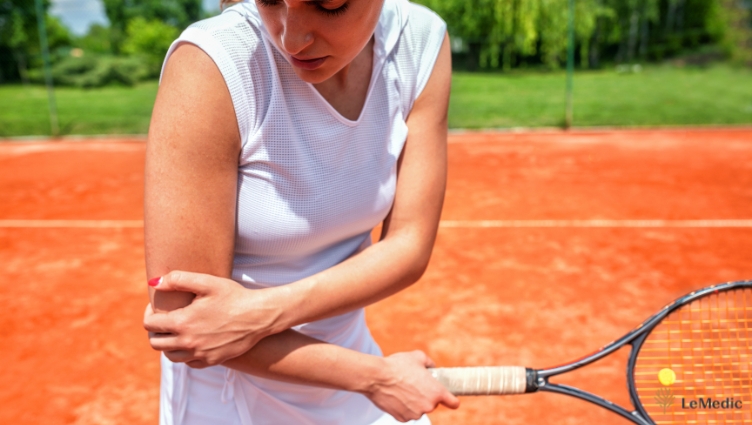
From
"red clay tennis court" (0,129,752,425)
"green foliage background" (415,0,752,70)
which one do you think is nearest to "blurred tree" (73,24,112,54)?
"green foliage background" (415,0,752,70)

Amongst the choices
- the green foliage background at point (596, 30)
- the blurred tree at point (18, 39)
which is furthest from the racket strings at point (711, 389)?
the blurred tree at point (18, 39)

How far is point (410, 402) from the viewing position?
1.15 meters

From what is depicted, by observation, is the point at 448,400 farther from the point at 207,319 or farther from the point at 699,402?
the point at 699,402

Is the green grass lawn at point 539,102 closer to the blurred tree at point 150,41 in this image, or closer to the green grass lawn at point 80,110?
the green grass lawn at point 80,110

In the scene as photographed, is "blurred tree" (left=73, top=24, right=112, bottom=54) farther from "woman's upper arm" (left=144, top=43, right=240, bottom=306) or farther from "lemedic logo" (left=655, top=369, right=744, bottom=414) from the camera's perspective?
"woman's upper arm" (left=144, top=43, right=240, bottom=306)

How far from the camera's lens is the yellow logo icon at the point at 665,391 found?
1.75 meters

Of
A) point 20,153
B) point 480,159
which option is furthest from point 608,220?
point 20,153

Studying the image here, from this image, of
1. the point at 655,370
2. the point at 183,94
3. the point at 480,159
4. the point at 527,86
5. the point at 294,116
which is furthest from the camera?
the point at 527,86

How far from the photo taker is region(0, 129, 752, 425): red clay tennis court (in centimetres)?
294

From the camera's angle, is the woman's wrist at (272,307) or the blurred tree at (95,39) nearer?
the woman's wrist at (272,307)

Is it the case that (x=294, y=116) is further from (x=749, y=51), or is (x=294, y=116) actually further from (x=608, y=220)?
(x=749, y=51)

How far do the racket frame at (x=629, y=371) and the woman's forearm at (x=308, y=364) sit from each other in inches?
18.6

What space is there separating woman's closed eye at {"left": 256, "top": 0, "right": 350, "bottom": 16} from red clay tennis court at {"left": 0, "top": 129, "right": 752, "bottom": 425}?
2144 millimetres

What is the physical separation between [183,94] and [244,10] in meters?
0.18
